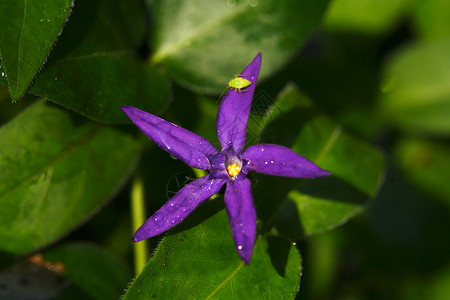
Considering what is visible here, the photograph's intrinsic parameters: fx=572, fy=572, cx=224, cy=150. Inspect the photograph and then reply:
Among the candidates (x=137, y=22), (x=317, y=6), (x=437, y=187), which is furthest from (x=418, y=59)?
(x=137, y=22)

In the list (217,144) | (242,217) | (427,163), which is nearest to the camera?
(242,217)

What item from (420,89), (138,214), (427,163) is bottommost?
(427,163)

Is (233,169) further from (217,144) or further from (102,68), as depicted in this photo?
(102,68)

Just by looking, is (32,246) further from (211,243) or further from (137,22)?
(137,22)

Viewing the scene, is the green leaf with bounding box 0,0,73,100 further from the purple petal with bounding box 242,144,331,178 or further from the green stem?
the green stem

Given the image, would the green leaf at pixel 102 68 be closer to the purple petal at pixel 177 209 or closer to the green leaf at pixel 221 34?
the green leaf at pixel 221 34

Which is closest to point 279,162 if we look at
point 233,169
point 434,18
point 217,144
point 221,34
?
point 233,169

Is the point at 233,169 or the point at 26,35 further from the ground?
the point at 26,35

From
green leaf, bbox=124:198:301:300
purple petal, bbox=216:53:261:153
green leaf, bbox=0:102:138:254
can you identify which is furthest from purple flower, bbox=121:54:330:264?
green leaf, bbox=0:102:138:254
